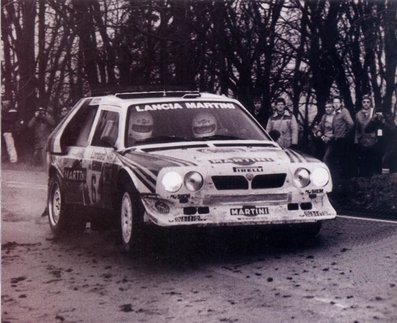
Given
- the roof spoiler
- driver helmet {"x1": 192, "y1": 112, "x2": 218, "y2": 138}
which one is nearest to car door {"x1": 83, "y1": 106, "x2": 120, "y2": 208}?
the roof spoiler

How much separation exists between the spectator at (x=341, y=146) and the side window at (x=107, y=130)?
5.29m

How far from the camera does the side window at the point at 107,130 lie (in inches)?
362

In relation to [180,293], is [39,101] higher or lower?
higher

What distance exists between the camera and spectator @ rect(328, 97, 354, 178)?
14.0 meters

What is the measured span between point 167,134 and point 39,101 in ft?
12.0

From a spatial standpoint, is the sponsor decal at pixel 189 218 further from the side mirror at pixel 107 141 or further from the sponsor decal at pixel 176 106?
the sponsor decal at pixel 176 106

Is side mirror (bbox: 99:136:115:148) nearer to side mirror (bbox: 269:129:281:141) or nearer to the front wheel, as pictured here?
the front wheel

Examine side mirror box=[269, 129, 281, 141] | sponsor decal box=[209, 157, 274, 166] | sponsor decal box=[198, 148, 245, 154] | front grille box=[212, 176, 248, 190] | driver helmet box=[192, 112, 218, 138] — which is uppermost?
driver helmet box=[192, 112, 218, 138]

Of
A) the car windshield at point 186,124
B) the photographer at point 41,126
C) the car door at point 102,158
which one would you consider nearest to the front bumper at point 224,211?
the car door at point 102,158

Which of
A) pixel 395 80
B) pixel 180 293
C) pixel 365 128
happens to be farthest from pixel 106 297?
pixel 395 80

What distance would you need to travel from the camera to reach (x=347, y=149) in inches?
557

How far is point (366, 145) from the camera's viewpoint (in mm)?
13883

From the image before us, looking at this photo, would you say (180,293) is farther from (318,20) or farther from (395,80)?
(395,80)

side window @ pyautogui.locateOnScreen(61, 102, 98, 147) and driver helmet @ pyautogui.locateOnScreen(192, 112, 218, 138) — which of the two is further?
side window @ pyautogui.locateOnScreen(61, 102, 98, 147)
